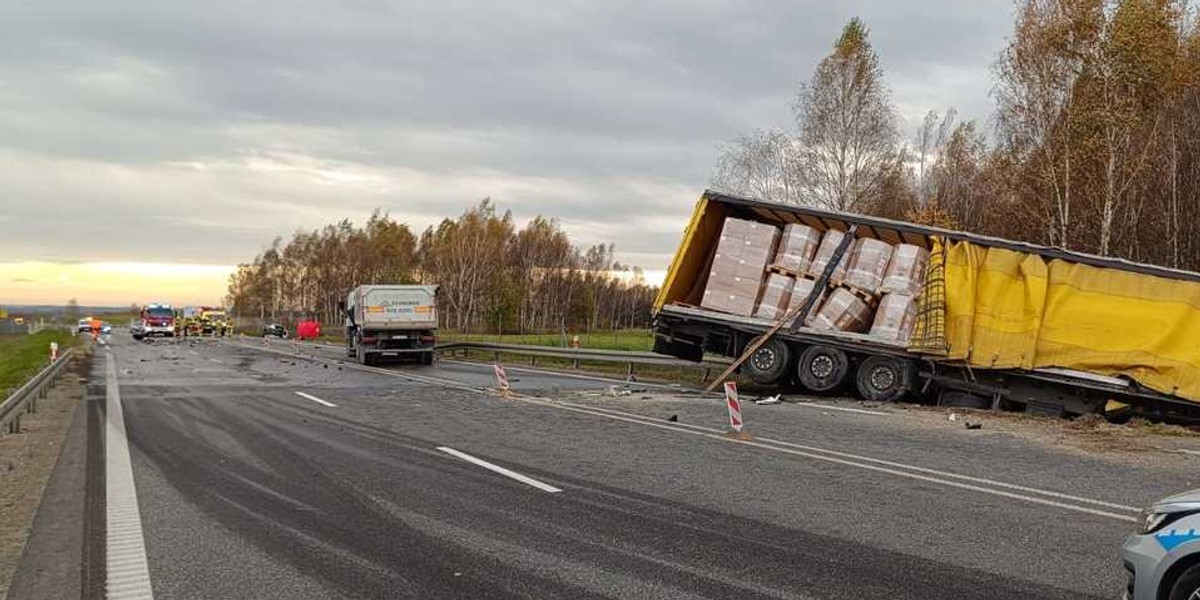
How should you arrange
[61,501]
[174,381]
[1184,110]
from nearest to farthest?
[61,501]
[174,381]
[1184,110]

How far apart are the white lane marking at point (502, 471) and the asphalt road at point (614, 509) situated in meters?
0.05

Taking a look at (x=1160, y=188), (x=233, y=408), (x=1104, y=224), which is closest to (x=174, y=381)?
(x=233, y=408)

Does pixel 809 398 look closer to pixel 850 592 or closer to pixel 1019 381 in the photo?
pixel 1019 381

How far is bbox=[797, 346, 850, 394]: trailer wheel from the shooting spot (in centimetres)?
1619

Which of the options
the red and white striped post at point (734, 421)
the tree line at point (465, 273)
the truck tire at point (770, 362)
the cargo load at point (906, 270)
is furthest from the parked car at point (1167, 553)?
the tree line at point (465, 273)

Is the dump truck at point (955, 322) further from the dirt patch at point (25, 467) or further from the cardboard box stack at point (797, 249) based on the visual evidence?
the dirt patch at point (25, 467)

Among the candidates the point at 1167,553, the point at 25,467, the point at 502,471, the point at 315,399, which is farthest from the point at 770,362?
the point at 1167,553

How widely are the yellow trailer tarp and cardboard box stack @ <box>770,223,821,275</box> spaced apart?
2.62 m

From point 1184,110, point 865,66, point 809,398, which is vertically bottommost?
point 809,398

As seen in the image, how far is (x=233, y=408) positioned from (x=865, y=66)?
27208 millimetres

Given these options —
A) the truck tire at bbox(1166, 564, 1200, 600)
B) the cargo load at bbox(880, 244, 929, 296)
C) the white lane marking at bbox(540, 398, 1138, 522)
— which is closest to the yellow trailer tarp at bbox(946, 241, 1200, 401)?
the cargo load at bbox(880, 244, 929, 296)

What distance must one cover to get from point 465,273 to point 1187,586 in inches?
2755

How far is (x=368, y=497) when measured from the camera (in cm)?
713

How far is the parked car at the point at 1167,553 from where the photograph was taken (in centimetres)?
368
